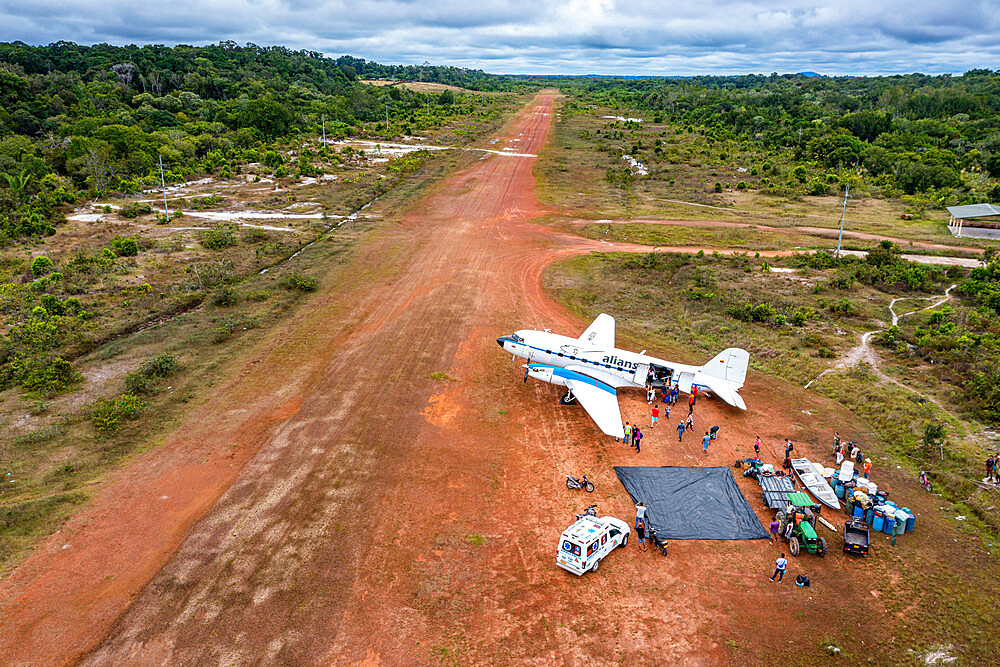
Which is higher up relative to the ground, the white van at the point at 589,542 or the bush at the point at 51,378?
the bush at the point at 51,378

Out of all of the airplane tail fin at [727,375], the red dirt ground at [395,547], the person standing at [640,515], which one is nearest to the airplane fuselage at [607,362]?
the airplane tail fin at [727,375]

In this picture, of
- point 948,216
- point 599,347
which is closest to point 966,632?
point 599,347

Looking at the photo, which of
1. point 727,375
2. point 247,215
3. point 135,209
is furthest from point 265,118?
point 727,375

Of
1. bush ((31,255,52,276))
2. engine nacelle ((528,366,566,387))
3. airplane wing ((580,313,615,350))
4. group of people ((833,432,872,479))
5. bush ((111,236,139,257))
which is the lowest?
group of people ((833,432,872,479))

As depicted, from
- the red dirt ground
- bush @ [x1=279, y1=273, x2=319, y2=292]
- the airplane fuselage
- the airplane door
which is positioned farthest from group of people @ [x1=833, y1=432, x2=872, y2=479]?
bush @ [x1=279, y1=273, x2=319, y2=292]

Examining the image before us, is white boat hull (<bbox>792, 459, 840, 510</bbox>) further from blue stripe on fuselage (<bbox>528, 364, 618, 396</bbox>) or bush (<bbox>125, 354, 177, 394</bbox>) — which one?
bush (<bbox>125, 354, 177, 394</bbox>)

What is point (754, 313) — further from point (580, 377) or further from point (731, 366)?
point (580, 377)

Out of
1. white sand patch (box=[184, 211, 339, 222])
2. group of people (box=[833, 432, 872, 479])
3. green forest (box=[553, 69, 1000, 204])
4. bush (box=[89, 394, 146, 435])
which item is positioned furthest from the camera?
green forest (box=[553, 69, 1000, 204])

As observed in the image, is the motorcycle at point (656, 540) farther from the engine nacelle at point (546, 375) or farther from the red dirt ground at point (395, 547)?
the engine nacelle at point (546, 375)
